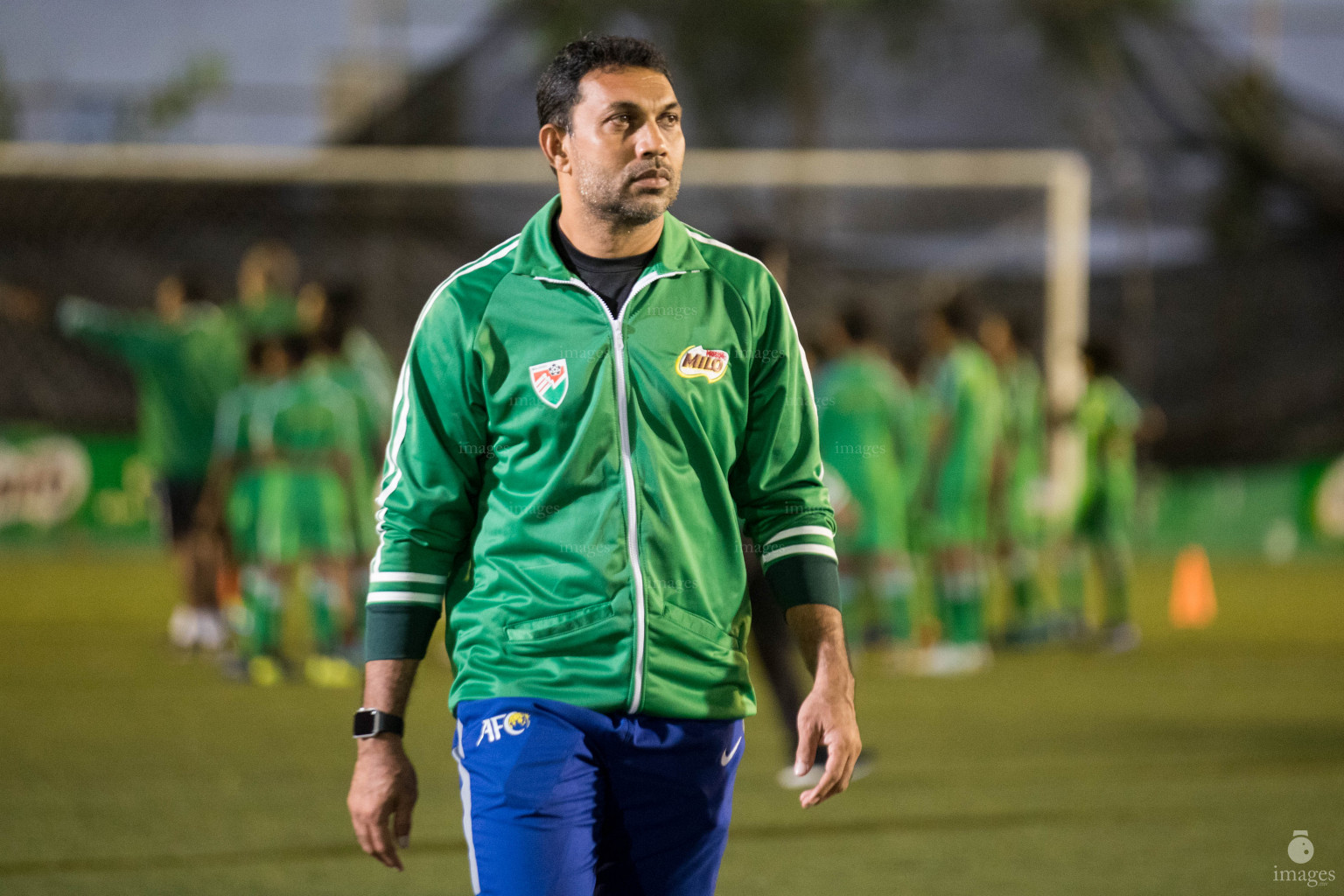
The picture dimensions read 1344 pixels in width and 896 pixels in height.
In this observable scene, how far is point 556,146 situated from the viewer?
276cm

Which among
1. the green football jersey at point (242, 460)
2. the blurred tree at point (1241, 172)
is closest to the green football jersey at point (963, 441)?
the green football jersey at point (242, 460)

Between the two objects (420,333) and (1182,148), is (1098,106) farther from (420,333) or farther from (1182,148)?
(420,333)

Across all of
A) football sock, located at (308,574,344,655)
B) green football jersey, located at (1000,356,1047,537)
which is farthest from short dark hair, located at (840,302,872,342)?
football sock, located at (308,574,344,655)

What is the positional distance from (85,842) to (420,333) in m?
3.58

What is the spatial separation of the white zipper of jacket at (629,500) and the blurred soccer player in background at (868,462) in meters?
6.19

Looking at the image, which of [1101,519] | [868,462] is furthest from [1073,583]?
[868,462]

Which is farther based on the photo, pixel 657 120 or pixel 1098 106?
pixel 1098 106

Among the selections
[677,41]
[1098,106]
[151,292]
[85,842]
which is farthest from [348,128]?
[85,842]

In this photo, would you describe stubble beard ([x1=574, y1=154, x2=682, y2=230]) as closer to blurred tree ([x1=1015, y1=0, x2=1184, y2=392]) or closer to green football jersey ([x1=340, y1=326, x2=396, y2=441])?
green football jersey ([x1=340, y1=326, x2=396, y2=441])

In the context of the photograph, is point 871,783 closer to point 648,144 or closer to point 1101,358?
point 648,144

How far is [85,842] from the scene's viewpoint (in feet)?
18.4

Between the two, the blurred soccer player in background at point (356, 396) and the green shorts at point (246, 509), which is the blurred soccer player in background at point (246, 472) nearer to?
the green shorts at point (246, 509)

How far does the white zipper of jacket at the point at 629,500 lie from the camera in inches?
102

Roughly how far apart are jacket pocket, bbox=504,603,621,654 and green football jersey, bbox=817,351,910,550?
20.6 ft
